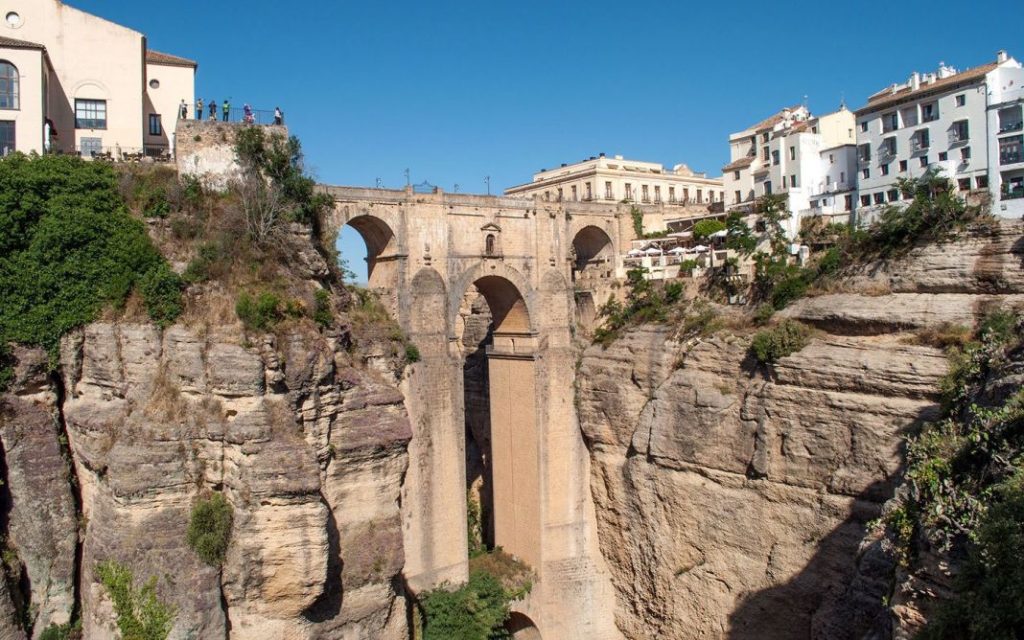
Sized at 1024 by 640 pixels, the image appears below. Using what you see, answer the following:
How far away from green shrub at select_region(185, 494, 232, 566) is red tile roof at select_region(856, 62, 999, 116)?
1091 inches

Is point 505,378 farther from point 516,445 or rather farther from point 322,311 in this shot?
point 322,311

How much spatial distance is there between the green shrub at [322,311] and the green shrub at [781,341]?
12155mm

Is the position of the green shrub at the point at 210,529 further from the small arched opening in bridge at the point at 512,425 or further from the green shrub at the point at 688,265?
the green shrub at the point at 688,265

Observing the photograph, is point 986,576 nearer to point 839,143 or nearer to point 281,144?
point 281,144

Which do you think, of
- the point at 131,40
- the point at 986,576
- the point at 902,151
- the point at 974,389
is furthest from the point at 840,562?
the point at 131,40

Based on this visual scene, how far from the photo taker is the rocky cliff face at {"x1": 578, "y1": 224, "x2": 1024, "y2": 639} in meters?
21.8

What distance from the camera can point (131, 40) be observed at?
972 inches

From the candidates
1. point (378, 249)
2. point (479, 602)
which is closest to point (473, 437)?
point (479, 602)

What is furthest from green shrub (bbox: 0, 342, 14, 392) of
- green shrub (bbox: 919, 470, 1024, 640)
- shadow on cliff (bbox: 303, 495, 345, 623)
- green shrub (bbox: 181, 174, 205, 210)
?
green shrub (bbox: 919, 470, 1024, 640)

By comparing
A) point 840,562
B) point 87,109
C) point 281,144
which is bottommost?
point 840,562

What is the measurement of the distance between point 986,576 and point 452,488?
1951cm

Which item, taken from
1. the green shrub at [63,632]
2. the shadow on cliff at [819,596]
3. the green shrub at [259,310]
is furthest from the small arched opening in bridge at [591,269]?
the green shrub at [63,632]

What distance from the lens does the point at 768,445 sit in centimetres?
2456

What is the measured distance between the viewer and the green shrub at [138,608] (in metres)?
17.2
